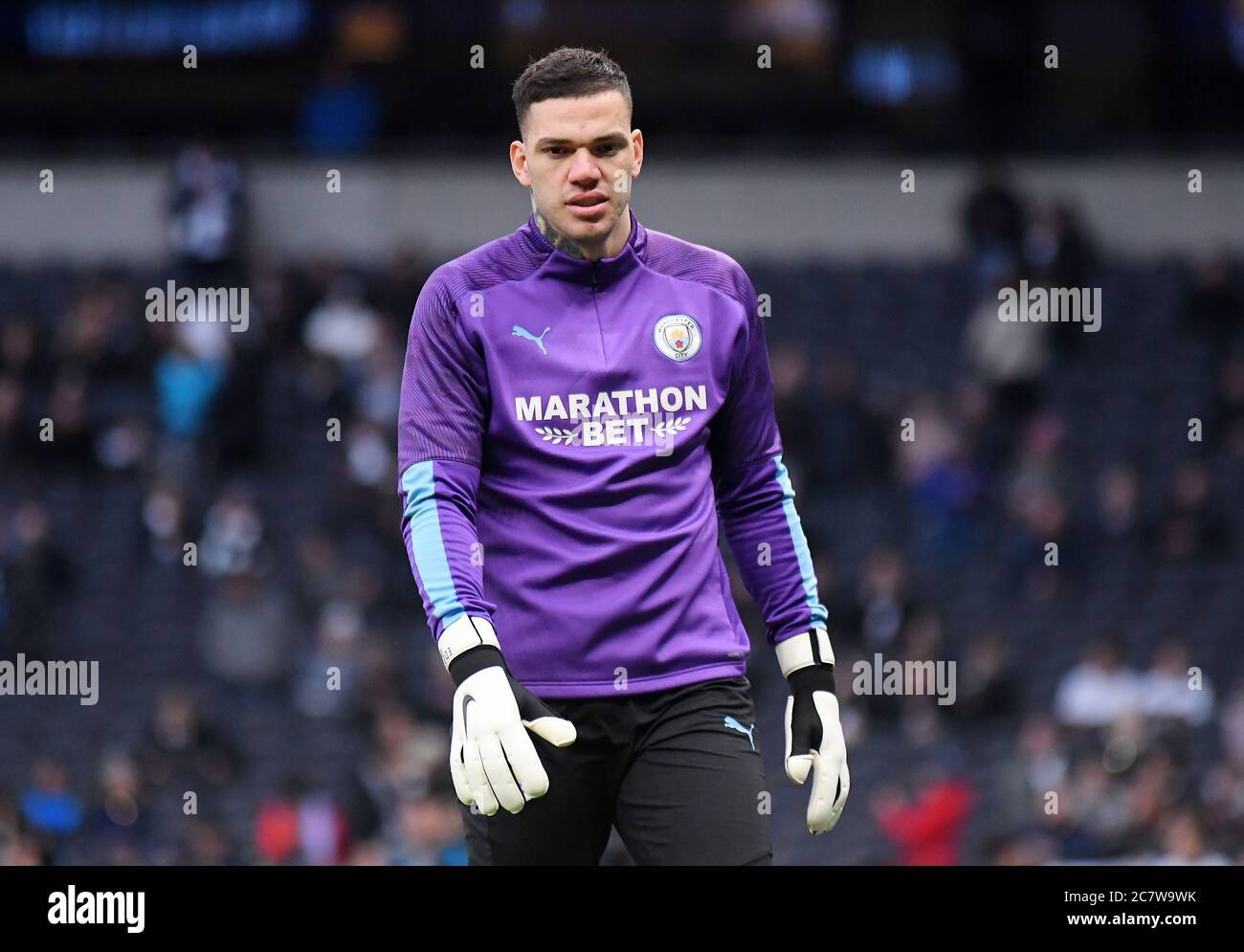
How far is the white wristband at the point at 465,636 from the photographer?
322 cm

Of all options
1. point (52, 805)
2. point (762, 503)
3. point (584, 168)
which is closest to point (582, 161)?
point (584, 168)

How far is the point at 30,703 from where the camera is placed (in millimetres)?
10766

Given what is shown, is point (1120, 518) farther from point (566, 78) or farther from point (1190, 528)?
point (566, 78)

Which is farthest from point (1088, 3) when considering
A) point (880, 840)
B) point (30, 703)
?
point (30, 703)

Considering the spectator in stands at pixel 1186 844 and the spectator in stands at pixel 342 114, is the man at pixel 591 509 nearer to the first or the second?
the spectator in stands at pixel 1186 844

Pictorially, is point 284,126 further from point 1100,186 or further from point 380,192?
point 1100,186

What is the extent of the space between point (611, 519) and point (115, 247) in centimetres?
1075

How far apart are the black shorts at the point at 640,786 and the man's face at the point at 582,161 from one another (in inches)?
31.7

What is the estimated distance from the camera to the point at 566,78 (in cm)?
339

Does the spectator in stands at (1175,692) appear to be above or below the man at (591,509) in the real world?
below

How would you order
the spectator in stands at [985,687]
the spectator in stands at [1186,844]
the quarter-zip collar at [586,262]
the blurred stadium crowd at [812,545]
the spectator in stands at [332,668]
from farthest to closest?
the spectator in stands at [332,668]
the spectator in stands at [985,687]
the blurred stadium crowd at [812,545]
the spectator in stands at [1186,844]
the quarter-zip collar at [586,262]

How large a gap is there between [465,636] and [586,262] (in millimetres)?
701

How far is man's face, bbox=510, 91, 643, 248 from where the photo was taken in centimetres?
339

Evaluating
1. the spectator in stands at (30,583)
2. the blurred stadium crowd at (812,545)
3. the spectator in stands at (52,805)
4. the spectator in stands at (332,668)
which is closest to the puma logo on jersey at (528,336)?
the blurred stadium crowd at (812,545)
